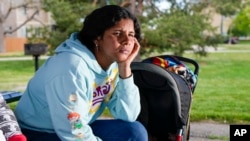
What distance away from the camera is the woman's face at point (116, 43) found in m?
1.80

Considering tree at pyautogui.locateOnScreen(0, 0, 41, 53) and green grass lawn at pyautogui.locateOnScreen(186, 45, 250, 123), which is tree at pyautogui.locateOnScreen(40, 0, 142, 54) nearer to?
green grass lawn at pyautogui.locateOnScreen(186, 45, 250, 123)

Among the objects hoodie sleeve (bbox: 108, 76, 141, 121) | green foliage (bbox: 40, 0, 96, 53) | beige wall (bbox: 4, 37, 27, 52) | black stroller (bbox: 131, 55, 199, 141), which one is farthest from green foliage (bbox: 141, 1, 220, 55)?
beige wall (bbox: 4, 37, 27, 52)

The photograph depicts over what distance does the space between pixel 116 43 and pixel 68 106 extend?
358 millimetres

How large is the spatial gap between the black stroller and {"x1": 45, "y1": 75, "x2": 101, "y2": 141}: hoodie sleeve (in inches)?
27.4

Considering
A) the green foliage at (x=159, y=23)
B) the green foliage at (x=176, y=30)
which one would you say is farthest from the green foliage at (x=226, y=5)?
the green foliage at (x=176, y=30)

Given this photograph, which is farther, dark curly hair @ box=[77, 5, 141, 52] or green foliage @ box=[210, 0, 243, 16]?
green foliage @ box=[210, 0, 243, 16]

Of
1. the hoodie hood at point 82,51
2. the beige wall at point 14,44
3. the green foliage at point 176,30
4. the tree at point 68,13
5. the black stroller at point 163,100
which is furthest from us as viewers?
the beige wall at point 14,44

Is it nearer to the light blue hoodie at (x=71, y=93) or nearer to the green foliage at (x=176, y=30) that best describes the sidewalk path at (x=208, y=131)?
the light blue hoodie at (x=71, y=93)

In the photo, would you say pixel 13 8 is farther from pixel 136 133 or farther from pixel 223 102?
pixel 136 133

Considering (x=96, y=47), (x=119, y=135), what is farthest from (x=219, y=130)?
(x=96, y=47)

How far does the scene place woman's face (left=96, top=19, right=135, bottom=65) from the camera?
1.80 meters

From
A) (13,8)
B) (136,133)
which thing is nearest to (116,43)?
(136,133)

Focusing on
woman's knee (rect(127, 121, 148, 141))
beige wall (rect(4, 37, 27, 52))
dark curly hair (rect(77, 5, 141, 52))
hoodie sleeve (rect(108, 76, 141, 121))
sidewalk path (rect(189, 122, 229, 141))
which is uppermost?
dark curly hair (rect(77, 5, 141, 52))

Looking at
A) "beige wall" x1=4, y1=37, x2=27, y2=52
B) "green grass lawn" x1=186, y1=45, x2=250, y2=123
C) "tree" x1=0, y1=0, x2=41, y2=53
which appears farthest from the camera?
"beige wall" x1=4, y1=37, x2=27, y2=52
